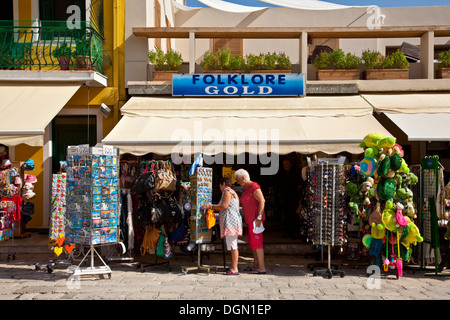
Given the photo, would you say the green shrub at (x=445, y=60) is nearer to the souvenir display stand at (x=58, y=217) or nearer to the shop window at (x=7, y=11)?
the souvenir display stand at (x=58, y=217)

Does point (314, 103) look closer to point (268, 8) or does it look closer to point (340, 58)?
point (340, 58)

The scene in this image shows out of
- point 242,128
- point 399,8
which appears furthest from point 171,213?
point 399,8

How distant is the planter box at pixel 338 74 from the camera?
1206 centimetres

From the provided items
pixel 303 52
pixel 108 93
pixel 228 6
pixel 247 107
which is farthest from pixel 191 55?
pixel 228 6

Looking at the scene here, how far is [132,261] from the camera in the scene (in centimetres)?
947

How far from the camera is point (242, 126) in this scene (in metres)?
10.1

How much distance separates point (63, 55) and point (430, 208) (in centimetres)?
830

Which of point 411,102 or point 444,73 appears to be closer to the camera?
point 411,102

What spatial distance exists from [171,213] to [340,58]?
592 centimetres

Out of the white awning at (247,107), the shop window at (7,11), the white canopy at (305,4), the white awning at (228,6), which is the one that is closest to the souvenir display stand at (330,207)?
the white awning at (247,107)

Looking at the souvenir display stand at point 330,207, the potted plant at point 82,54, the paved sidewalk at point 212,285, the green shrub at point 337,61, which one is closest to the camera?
the paved sidewalk at point 212,285

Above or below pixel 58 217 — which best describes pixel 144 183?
above

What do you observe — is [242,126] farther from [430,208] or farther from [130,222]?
[430,208]

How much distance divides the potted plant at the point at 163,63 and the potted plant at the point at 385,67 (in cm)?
441
